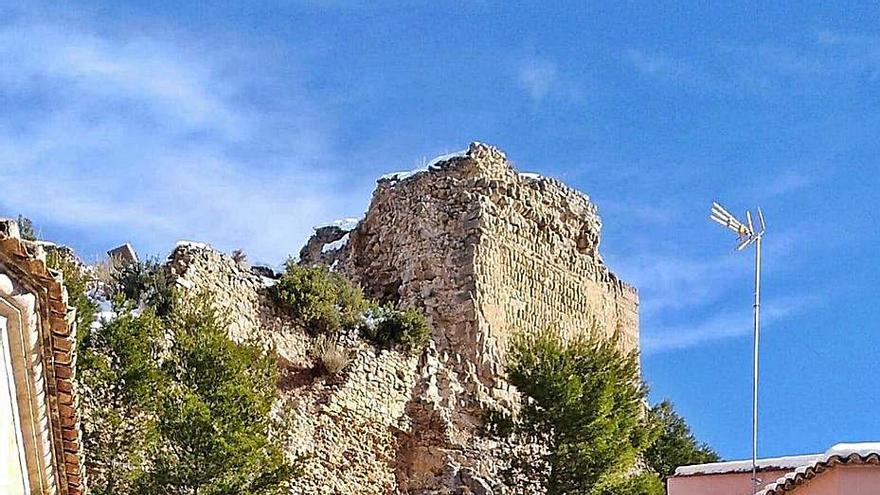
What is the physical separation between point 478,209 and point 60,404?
47.4 feet

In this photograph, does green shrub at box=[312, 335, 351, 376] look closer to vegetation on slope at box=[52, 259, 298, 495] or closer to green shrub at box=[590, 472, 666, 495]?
vegetation on slope at box=[52, 259, 298, 495]

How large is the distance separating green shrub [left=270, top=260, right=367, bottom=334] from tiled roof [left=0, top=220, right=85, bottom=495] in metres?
11.1

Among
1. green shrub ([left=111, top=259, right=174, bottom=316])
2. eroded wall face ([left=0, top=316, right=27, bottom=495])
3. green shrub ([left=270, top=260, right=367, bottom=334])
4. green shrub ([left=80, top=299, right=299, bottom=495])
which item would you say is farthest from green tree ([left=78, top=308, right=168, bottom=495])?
eroded wall face ([left=0, top=316, right=27, bottom=495])

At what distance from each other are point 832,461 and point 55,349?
5817 millimetres

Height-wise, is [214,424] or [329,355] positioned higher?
[329,355]

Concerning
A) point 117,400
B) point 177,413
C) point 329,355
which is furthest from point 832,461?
point 329,355

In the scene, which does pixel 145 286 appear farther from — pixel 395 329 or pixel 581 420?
pixel 581 420

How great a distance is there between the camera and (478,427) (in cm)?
1856

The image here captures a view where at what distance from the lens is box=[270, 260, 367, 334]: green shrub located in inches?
718

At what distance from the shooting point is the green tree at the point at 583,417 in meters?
16.8

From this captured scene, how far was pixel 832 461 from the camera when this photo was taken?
8859 millimetres

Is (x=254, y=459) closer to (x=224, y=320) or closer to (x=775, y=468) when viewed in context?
(x=224, y=320)

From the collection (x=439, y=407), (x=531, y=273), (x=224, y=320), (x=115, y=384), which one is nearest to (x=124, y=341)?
(x=115, y=384)

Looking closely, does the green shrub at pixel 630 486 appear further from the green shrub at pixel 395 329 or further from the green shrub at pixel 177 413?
the green shrub at pixel 177 413
